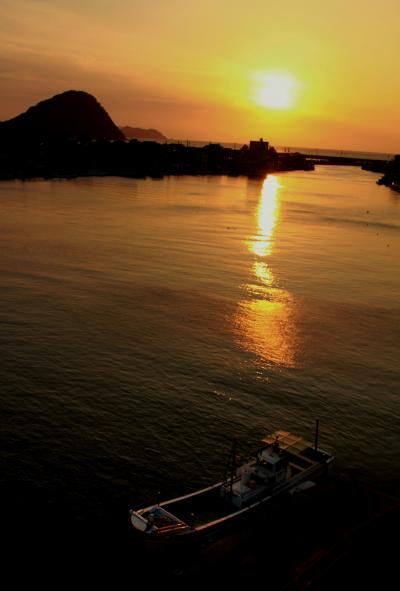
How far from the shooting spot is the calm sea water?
28.1 metres

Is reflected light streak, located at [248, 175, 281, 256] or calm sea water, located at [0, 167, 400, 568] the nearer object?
calm sea water, located at [0, 167, 400, 568]

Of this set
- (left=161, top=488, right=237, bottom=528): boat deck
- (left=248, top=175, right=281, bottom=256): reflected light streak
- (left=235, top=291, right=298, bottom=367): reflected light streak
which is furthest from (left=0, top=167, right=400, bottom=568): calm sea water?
(left=248, top=175, right=281, bottom=256): reflected light streak

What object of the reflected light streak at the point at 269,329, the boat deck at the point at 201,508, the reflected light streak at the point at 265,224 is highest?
the reflected light streak at the point at 265,224

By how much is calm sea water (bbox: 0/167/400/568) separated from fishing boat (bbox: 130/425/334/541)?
6.45 ft

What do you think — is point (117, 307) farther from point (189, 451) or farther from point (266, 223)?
point (266, 223)

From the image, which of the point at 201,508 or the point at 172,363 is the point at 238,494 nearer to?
the point at 201,508

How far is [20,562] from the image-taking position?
71.4ft

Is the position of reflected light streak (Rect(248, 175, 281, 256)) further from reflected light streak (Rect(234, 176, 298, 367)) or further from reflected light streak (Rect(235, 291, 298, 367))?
reflected light streak (Rect(235, 291, 298, 367))

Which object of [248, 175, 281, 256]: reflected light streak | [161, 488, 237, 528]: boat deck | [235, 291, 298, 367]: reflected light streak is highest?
[248, 175, 281, 256]: reflected light streak

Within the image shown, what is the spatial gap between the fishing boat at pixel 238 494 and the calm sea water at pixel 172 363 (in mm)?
1967

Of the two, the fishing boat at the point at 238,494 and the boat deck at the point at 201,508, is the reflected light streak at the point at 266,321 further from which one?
the boat deck at the point at 201,508

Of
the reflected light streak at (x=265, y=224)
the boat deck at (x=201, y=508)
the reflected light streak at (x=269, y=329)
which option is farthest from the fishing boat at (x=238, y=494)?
the reflected light streak at (x=265, y=224)

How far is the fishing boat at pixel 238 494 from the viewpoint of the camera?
2264 cm

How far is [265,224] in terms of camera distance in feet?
408
